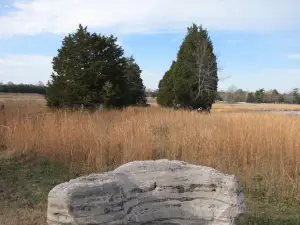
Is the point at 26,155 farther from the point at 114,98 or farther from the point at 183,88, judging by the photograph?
the point at 183,88

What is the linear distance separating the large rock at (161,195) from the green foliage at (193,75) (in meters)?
18.4

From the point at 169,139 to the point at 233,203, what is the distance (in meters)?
4.52

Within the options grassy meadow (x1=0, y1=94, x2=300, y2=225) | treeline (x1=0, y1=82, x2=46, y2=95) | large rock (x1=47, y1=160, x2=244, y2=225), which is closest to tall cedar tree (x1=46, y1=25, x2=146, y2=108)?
grassy meadow (x1=0, y1=94, x2=300, y2=225)

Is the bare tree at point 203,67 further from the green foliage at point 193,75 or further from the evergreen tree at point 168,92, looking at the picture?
the evergreen tree at point 168,92

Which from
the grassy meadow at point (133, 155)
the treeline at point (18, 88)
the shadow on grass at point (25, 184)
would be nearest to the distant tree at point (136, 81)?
the grassy meadow at point (133, 155)

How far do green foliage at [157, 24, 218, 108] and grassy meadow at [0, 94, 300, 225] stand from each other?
13.0m

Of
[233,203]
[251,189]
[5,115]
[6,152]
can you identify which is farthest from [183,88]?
[233,203]

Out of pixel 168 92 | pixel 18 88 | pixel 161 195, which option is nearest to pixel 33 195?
pixel 161 195

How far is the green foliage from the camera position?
72.2 ft

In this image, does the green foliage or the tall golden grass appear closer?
the tall golden grass

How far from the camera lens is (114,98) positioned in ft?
48.8

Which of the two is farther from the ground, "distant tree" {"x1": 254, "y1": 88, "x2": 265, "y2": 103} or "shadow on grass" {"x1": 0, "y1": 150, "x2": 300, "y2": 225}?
"distant tree" {"x1": 254, "y1": 88, "x2": 265, "y2": 103}

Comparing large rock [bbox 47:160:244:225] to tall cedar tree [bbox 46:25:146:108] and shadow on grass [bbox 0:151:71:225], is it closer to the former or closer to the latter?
shadow on grass [bbox 0:151:71:225]

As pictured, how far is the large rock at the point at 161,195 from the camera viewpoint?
3.02 meters
